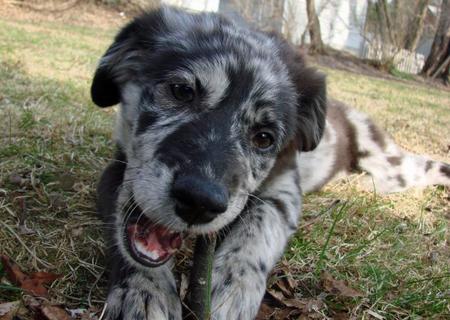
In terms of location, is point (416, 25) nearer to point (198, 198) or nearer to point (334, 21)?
point (334, 21)

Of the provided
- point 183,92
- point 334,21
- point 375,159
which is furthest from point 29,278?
point 334,21

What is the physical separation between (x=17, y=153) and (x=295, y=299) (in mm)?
2044

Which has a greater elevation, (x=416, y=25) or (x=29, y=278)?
(x=29, y=278)

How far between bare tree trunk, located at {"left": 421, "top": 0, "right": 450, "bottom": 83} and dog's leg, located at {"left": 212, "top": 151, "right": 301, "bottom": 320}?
18.6 metres

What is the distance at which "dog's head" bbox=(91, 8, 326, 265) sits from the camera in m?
2.15

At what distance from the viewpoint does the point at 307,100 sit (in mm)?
3143

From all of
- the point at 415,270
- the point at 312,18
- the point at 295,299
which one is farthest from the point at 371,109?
the point at 312,18

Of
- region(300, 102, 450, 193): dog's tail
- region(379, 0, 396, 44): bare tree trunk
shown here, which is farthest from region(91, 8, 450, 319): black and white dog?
region(379, 0, 396, 44): bare tree trunk

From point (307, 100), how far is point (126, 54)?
40.1 inches

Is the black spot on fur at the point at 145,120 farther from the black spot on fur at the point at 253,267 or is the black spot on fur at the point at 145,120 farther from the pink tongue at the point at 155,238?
the black spot on fur at the point at 253,267

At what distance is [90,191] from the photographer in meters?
3.26

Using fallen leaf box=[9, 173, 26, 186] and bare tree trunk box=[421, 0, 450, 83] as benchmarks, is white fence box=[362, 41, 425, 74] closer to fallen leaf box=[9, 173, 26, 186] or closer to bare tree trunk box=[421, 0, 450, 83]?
bare tree trunk box=[421, 0, 450, 83]

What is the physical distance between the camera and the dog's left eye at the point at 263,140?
106 inches

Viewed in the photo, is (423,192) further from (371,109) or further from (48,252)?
(371,109)
